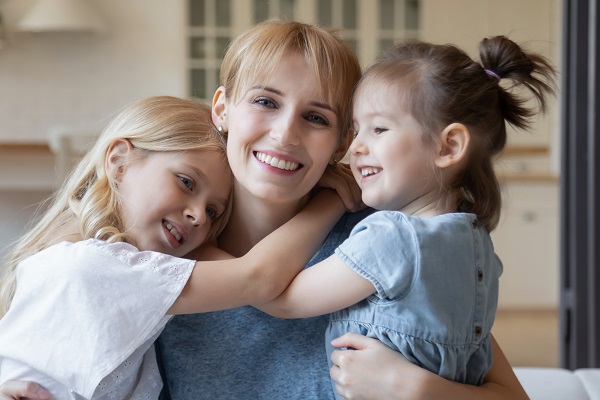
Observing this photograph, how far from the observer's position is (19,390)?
1.21m

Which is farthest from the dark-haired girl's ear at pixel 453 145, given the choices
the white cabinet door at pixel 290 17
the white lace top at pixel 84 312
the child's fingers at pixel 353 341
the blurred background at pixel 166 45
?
the white cabinet door at pixel 290 17

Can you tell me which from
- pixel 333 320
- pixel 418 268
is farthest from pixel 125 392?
pixel 418 268

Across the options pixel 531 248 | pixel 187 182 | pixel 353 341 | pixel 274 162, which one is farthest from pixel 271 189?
pixel 531 248

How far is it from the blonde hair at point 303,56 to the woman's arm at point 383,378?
355 mm

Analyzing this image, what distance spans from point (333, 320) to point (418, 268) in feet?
0.68

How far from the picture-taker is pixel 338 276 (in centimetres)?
119

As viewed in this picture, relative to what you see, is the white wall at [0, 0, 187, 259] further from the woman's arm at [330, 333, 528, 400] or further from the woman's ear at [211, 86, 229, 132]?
the woman's arm at [330, 333, 528, 400]

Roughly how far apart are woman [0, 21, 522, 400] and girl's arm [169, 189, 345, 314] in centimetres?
8

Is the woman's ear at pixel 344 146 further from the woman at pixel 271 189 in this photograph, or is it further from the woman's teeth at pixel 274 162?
the woman's teeth at pixel 274 162

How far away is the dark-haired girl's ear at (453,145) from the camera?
4.19ft

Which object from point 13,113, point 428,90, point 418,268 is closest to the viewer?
point 418,268

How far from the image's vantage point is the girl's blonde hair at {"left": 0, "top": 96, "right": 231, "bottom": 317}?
4.37 feet

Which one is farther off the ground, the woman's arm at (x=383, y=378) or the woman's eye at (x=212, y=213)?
the woman's eye at (x=212, y=213)

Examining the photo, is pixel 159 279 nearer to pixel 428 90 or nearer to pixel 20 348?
pixel 20 348
